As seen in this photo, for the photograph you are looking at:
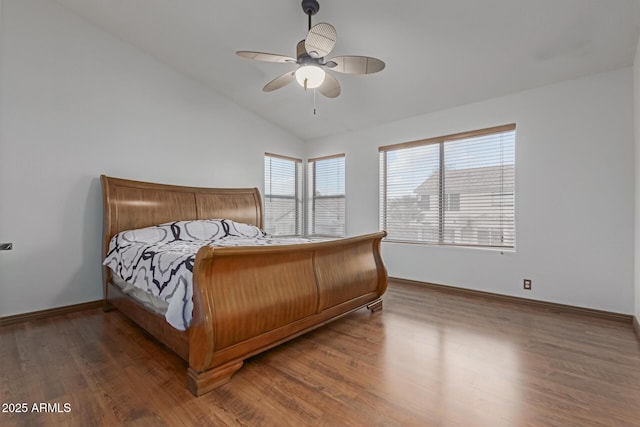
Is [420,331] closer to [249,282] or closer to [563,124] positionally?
[249,282]

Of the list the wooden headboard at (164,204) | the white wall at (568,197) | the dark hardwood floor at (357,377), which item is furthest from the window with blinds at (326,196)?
the dark hardwood floor at (357,377)

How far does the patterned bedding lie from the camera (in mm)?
1717

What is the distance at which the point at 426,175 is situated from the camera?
13.4 ft

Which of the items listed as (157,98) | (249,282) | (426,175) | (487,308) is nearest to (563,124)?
(426,175)

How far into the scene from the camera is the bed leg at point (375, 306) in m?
3.04

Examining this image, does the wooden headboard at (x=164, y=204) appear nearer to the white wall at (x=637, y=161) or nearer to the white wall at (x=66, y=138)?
the white wall at (x=66, y=138)

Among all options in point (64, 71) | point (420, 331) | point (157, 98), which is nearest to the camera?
point (420, 331)

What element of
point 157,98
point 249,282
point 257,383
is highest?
point 157,98

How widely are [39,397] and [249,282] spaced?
4.15ft

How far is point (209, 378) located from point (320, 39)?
7.44 ft

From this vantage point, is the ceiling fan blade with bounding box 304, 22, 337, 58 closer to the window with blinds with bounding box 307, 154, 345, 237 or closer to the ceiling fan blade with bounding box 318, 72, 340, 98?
the ceiling fan blade with bounding box 318, 72, 340, 98

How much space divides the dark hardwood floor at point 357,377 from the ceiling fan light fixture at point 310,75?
212 cm

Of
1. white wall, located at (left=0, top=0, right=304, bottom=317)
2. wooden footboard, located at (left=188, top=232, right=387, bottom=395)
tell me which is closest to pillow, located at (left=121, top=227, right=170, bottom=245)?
white wall, located at (left=0, top=0, right=304, bottom=317)

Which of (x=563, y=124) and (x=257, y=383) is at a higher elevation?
(x=563, y=124)
